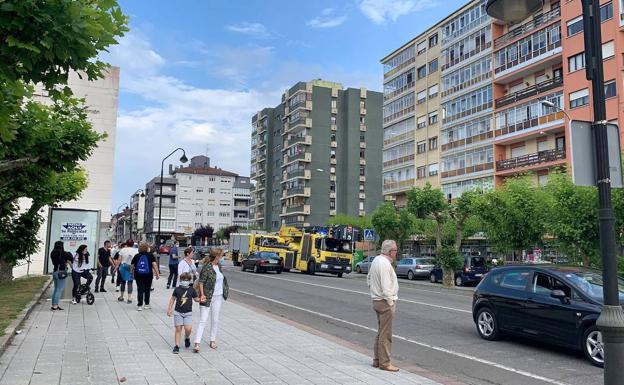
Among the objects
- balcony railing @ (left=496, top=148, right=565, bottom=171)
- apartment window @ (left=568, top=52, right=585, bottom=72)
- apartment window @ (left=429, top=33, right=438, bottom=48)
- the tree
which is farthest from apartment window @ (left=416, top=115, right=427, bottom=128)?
apartment window @ (left=568, top=52, right=585, bottom=72)

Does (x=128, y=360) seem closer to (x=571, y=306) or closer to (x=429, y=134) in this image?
(x=571, y=306)

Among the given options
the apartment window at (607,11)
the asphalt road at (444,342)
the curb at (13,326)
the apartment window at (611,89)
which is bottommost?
the asphalt road at (444,342)

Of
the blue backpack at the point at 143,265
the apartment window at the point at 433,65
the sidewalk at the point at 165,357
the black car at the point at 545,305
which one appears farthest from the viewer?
the apartment window at the point at 433,65

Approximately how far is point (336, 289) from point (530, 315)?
1428 cm

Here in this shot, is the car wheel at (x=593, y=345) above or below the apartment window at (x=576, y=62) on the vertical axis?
below

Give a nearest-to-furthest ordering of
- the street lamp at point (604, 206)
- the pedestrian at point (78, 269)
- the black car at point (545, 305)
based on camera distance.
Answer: the street lamp at point (604, 206) → the black car at point (545, 305) → the pedestrian at point (78, 269)

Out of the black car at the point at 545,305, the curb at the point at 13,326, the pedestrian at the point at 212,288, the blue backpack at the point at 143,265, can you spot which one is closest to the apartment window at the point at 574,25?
the black car at the point at 545,305

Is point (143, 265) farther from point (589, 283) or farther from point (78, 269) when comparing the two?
point (589, 283)

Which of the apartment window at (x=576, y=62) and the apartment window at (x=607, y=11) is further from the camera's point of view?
the apartment window at (x=576, y=62)

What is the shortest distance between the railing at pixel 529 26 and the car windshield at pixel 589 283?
37.6 meters

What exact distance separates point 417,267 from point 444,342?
89.0 ft

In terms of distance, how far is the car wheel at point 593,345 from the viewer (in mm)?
8492

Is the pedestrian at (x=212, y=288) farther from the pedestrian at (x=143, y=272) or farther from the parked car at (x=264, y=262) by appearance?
the parked car at (x=264, y=262)

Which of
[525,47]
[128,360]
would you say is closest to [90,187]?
[525,47]
